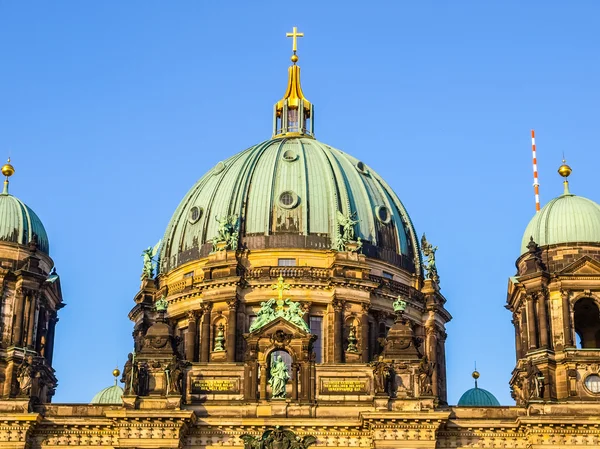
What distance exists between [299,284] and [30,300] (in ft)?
46.0

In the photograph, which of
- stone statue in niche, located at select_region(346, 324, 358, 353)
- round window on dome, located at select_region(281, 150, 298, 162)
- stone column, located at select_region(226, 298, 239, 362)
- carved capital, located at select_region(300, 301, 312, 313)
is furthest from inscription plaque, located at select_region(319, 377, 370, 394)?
round window on dome, located at select_region(281, 150, 298, 162)

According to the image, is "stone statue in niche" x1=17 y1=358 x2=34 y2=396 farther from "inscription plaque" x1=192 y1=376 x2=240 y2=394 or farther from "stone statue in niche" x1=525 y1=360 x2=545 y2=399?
"stone statue in niche" x1=525 y1=360 x2=545 y2=399

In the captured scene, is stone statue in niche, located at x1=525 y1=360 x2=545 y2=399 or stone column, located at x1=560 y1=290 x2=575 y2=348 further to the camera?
stone column, located at x1=560 y1=290 x2=575 y2=348

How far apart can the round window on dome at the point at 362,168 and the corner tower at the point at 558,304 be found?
12.9 meters

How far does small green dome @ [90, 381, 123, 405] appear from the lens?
71.0m

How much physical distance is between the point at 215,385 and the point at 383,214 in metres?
17.2

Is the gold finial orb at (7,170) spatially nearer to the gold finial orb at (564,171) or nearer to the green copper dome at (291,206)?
the green copper dome at (291,206)

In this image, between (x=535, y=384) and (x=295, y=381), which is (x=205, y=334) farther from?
(x=535, y=384)

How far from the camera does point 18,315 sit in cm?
6181

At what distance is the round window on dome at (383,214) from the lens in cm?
7262

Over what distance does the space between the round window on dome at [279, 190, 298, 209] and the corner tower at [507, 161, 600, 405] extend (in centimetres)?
1327

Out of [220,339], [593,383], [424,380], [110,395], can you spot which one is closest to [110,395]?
[110,395]

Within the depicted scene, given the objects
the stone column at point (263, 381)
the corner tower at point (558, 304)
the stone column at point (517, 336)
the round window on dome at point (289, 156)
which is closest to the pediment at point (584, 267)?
the corner tower at point (558, 304)

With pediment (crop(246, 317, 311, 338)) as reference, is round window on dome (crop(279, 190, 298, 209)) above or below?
above
